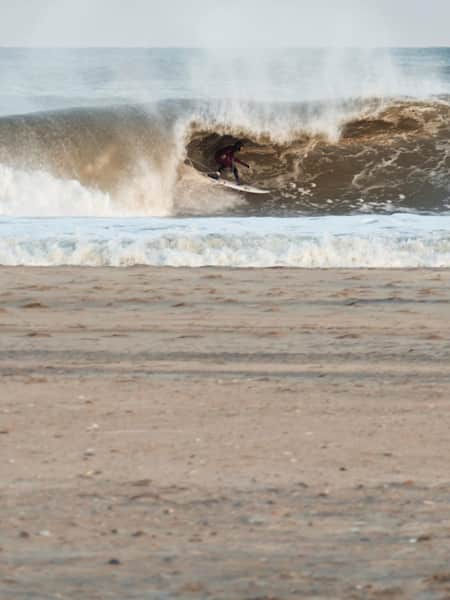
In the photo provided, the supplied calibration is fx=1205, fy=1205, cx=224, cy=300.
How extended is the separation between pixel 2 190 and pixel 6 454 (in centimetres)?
1174

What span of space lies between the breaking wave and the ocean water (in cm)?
3

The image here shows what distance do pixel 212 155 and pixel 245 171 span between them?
583 mm

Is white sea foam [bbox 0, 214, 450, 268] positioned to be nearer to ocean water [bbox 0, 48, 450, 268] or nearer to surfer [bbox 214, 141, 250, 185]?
ocean water [bbox 0, 48, 450, 268]

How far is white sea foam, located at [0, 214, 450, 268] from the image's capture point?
9273 millimetres

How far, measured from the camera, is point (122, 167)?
57.6 feet

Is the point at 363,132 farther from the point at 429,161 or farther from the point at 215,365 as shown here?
the point at 215,365

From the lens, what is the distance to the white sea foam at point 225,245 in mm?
9273

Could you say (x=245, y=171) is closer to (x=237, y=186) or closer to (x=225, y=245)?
(x=237, y=186)

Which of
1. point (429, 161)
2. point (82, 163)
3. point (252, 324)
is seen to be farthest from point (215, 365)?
point (429, 161)

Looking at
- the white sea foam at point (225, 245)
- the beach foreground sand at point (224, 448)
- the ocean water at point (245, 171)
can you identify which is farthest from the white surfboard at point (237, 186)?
the beach foreground sand at point (224, 448)

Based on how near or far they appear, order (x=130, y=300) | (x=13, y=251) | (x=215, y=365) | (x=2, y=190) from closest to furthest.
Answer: (x=215, y=365), (x=130, y=300), (x=13, y=251), (x=2, y=190)

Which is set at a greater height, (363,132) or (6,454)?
(363,132)

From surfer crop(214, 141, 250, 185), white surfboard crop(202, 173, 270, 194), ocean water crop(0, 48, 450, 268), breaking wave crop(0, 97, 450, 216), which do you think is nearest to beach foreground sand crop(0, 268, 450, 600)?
ocean water crop(0, 48, 450, 268)

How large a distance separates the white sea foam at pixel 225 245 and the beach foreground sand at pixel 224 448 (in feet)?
6.45
